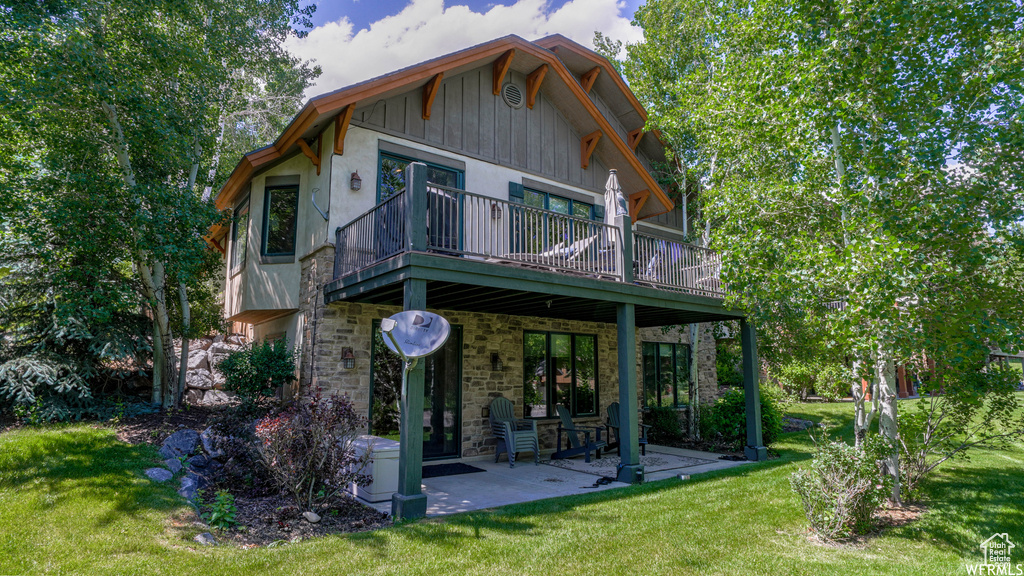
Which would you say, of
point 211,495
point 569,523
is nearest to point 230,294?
point 211,495

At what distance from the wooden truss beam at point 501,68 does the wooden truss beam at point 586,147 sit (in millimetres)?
2310

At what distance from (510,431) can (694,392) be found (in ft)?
19.8

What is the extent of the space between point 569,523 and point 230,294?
9.22 meters

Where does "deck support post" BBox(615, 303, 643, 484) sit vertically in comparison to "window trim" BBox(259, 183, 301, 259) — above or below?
below

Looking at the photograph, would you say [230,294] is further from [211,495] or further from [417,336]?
[417,336]

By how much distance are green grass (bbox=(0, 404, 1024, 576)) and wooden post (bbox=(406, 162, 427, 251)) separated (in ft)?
9.56

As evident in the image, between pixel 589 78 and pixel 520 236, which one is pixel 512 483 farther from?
pixel 589 78

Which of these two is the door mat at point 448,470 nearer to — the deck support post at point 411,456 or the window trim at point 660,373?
the deck support post at point 411,456

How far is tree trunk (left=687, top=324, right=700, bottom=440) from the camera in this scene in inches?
482

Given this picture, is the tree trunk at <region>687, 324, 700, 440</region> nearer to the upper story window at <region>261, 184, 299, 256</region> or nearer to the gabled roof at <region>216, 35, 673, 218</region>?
the gabled roof at <region>216, 35, 673, 218</region>

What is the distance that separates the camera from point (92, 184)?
8.02 meters

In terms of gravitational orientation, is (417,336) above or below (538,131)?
below

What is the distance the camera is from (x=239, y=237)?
427 inches

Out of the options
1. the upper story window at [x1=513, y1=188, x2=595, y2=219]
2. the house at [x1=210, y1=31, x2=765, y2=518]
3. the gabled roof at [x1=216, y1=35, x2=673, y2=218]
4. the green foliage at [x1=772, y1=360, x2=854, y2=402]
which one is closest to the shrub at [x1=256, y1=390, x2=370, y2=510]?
the house at [x1=210, y1=31, x2=765, y2=518]
